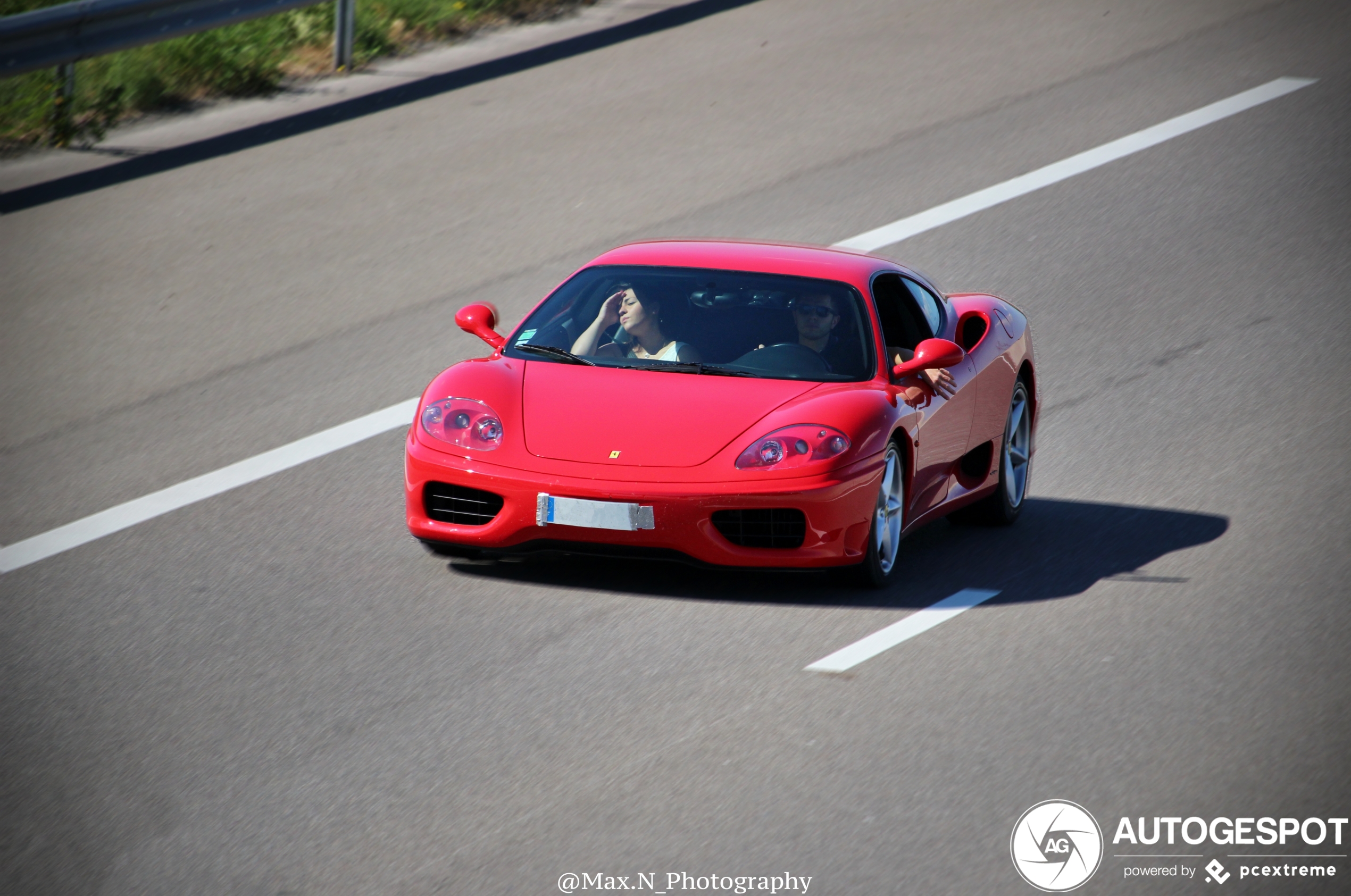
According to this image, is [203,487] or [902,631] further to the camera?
[203,487]

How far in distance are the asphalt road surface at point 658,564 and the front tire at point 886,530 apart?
173 millimetres

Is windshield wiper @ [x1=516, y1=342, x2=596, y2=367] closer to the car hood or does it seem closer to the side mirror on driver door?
the car hood

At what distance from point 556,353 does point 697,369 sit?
0.66 meters

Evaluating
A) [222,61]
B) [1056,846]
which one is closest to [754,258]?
[1056,846]

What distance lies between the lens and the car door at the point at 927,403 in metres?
8.06

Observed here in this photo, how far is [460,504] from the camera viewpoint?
7.46 m

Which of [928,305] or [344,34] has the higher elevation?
[928,305]

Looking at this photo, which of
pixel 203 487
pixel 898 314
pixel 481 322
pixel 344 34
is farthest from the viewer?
pixel 344 34

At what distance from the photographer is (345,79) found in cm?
1625

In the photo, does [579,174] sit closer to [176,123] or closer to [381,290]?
[381,290]

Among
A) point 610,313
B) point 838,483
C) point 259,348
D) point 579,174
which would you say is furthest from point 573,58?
point 838,483

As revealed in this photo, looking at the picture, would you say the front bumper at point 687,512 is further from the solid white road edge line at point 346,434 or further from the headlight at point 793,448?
the solid white road edge line at point 346,434

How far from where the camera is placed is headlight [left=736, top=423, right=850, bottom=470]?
23.9ft

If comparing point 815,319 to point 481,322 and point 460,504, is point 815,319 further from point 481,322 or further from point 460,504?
point 460,504
